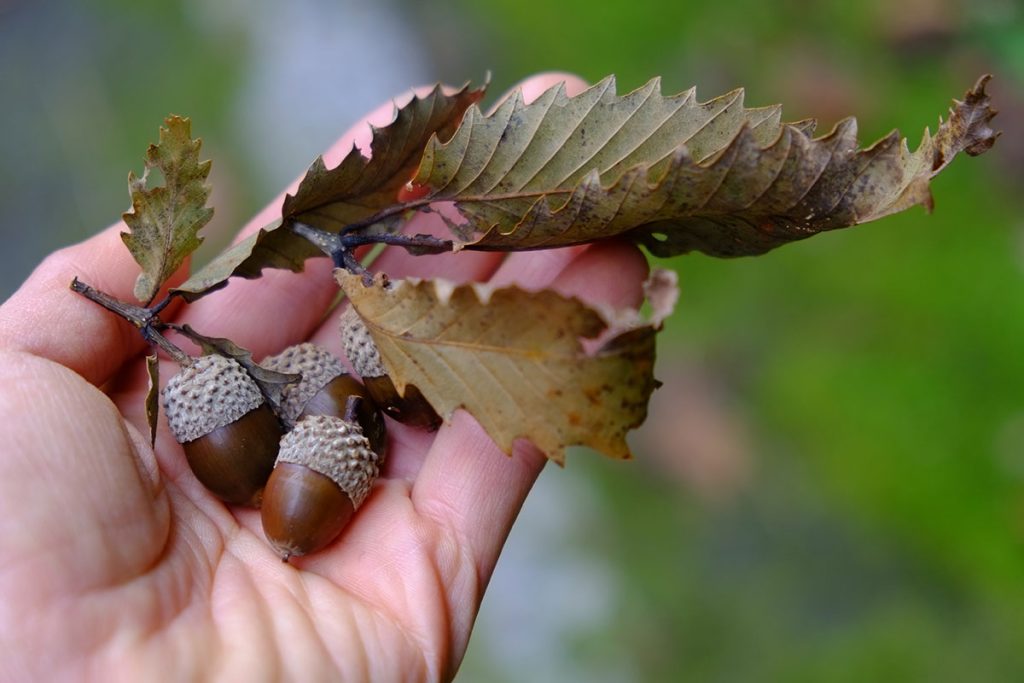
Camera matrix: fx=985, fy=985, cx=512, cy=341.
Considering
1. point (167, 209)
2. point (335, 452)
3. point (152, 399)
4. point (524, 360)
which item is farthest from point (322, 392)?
point (524, 360)

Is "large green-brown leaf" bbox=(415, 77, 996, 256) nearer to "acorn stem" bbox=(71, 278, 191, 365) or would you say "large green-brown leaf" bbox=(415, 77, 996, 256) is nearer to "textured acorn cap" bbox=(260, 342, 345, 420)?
"textured acorn cap" bbox=(260, 342, 345, 420)

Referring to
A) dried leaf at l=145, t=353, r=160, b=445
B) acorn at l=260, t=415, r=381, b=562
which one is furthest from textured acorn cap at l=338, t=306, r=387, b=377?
dried leaf at l=145, t=353, r=160, b=445

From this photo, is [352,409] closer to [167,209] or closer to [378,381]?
[378,381]

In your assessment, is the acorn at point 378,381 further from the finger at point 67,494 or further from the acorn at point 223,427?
the finger at point 67,494

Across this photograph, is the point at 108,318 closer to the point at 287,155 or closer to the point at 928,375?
the point at 287,155

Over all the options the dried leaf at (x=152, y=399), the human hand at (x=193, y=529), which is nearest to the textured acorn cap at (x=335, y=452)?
the human hand at (x=193, y=529)
